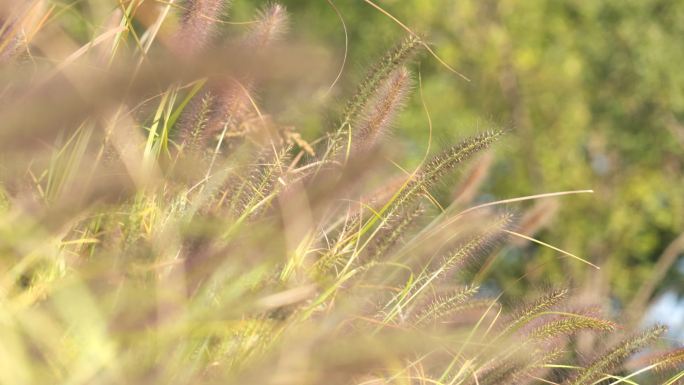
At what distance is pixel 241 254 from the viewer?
1185 millimetres

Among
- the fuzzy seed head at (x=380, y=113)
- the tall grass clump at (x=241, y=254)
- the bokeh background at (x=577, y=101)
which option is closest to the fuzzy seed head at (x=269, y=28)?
the tall grass clump at (x=241, y=254)

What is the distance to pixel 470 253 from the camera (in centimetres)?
156

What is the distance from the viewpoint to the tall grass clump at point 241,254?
106cm

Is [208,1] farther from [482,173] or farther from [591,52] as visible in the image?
[591,52]

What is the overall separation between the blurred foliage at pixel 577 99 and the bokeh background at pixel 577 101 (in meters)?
0.01

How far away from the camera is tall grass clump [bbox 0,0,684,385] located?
3.49 ft

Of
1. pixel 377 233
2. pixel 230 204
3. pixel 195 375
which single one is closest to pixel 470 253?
pixel 377 233

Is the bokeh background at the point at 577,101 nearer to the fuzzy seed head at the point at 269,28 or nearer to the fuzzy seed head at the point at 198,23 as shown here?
the fuzzy seed head at the point at 269,28

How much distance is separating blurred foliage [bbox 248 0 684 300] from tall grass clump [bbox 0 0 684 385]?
312 inches

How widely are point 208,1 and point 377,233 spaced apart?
1.27 feet

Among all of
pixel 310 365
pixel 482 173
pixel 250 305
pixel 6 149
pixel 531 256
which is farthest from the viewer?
pixel 531 256

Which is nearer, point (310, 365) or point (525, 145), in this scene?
point (310, 365)

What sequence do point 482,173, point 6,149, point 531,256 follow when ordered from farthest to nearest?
1. point 531,256
2. point 482,173
3. point 6,149

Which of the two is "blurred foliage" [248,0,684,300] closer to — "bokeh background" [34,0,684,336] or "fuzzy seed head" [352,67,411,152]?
"bokeh background" [34,0,684,336]
